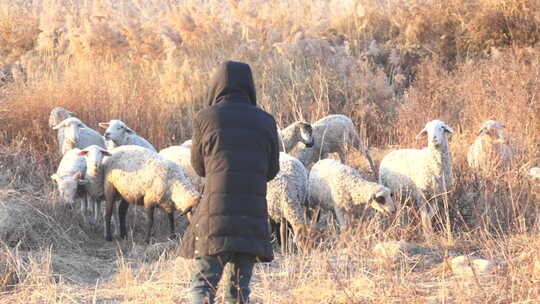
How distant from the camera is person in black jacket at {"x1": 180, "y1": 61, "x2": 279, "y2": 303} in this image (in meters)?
5.03

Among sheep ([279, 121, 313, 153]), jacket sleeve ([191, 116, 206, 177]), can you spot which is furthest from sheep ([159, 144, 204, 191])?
jacket sleeve ([191, 116, 206, 177])

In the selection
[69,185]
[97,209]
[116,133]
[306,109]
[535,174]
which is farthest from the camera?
[306,109]

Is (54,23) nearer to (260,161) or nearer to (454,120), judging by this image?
(454,120)

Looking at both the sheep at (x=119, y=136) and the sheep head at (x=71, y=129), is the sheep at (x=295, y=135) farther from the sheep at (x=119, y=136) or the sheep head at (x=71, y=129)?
the sheep head at (x=71, y=129)

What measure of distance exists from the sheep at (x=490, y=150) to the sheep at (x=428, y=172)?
2.82 feet

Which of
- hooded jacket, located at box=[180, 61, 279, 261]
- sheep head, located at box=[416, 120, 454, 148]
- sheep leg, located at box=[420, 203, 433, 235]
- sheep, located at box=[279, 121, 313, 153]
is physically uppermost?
hooded jacket, located at box=[180, 61, 279, 261]

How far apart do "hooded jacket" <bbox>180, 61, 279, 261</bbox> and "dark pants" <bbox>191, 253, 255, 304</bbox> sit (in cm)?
10

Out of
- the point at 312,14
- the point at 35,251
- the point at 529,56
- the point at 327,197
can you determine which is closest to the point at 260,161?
the point at 327,197

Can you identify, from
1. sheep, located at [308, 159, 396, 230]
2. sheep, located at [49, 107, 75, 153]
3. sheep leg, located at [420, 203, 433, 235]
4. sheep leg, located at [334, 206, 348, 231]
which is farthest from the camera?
sheep, located at [49, 107, 75, 153]

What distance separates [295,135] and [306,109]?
2.73 metres

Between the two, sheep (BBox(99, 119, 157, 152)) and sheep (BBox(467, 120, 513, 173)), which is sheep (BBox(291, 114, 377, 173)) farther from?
sheep (BBox(99, 119, 157, 152))

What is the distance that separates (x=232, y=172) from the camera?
5129mm

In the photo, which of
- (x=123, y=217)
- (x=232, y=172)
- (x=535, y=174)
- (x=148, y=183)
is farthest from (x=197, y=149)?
(x=535, y=174)

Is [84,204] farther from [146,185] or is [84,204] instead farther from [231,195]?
[231,195]
